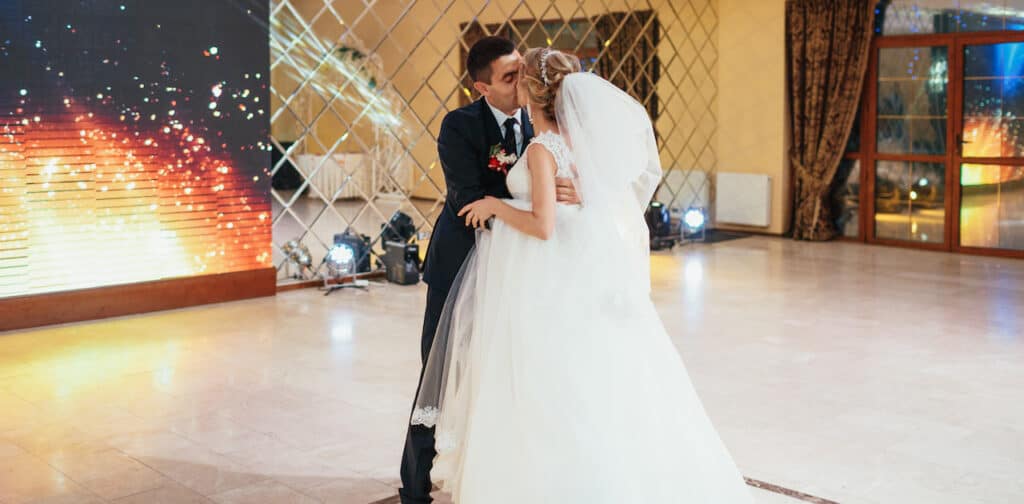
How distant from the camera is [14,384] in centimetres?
355

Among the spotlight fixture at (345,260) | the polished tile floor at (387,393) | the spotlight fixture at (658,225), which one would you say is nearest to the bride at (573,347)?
the polished tile floor at (387,393)

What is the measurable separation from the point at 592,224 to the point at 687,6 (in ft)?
18.8

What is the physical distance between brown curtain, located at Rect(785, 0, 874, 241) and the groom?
5250 millimetres

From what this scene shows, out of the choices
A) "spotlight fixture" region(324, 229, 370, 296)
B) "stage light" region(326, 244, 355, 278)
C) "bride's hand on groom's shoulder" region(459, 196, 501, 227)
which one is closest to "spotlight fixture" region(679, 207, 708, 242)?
"spotlight fixture" region(324, 229, 370, 296)

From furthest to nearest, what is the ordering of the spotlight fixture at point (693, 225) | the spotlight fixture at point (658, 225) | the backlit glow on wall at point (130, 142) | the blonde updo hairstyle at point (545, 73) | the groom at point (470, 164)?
the spotlight fixture at point (693, 225) → the spotlight fixture at point (658, 225) → the backlit glow on wall at point (130, 142) → the groom at point (470, 164) → the blonde updo hairstyle at point (545, 73)

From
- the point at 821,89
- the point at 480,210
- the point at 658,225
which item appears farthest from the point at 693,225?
the point at 480,210

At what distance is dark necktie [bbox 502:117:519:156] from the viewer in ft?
7.29

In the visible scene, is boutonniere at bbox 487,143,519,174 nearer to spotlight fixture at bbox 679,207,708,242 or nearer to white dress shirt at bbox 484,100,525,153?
white dress shirt at bbox 484,100,525,153

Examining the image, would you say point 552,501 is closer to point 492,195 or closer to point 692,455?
point 692,455

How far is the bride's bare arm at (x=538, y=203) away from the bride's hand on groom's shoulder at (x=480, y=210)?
3cm

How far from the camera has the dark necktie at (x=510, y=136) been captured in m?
2.22

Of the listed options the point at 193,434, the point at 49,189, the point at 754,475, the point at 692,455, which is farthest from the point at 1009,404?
the point at 49,189

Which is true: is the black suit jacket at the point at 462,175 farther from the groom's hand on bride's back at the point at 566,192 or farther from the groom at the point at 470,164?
the groom's hand on bride's back at the point at 566,192

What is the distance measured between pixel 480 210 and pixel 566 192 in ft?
0.58
